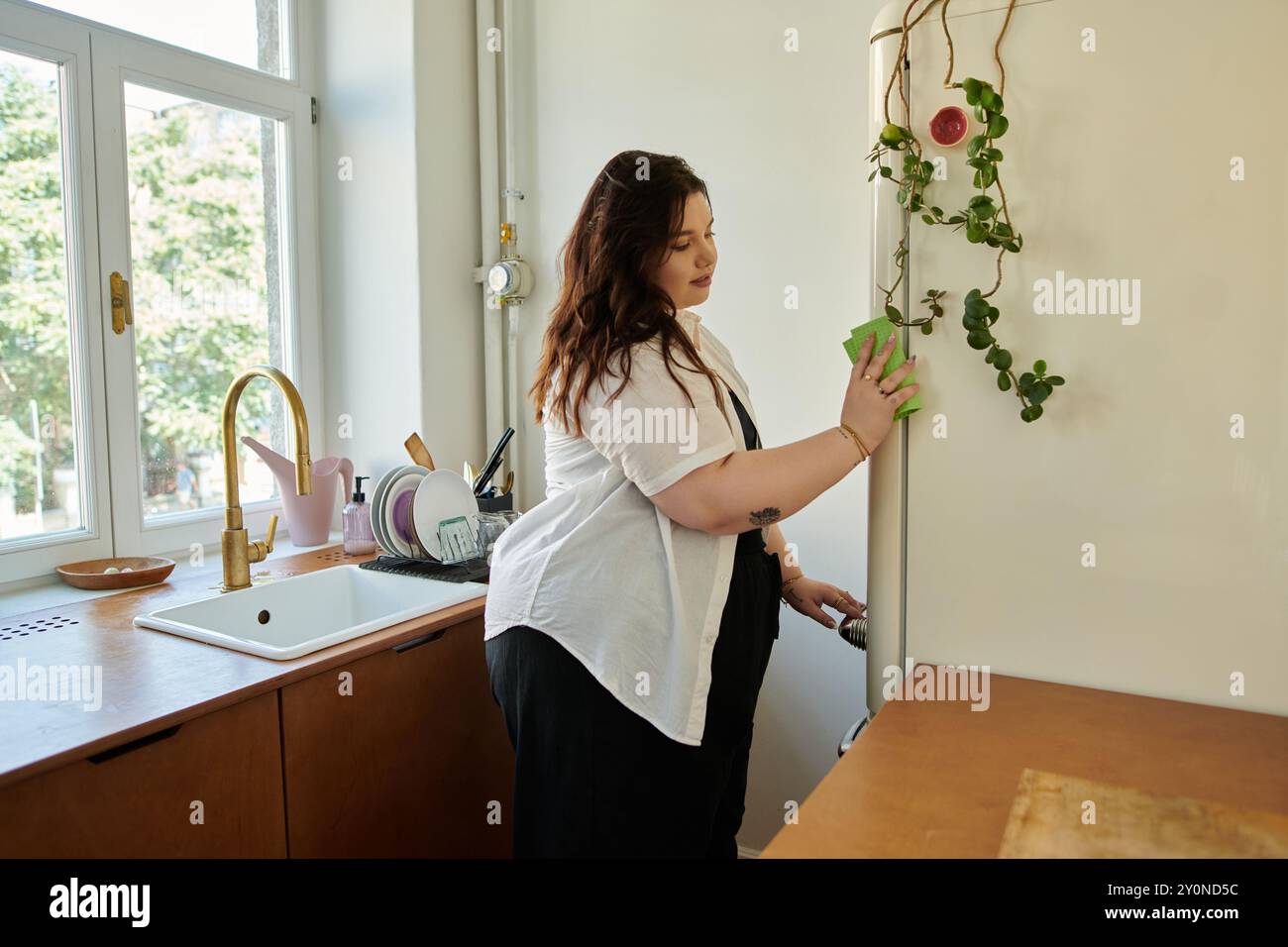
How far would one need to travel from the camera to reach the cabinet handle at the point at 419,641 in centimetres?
157

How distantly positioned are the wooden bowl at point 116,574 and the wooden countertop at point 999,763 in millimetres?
1444

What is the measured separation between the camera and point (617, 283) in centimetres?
131

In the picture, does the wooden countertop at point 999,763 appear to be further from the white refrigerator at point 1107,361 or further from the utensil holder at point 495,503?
the utensil holder at point 495,503

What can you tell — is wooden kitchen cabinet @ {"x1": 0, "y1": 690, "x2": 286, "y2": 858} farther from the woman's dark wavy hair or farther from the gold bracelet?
the gold bracelet

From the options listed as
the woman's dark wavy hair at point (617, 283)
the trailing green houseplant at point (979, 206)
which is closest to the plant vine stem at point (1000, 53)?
the trailing green houseplant at point (979, 206)

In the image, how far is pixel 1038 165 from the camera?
3.77 feet

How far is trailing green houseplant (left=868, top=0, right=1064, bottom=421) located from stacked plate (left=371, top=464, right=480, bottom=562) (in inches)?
42.1

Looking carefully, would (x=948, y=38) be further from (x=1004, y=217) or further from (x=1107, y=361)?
(x=1107, y=361)

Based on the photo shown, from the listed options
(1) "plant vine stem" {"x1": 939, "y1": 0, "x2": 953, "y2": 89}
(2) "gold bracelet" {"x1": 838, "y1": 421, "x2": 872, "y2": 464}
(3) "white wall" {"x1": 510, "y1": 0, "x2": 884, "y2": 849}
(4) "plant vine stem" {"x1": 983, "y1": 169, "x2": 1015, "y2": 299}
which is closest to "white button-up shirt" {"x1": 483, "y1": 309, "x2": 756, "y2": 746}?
(2) "gold bracelet" {"x1": 838, "y1": 421, "x2": 872, "y2": 464}

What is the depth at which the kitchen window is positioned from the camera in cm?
184

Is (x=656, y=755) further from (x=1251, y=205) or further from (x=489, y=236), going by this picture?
(x=489, y=236)

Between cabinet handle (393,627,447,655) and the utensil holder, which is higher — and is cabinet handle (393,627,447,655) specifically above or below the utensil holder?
below
